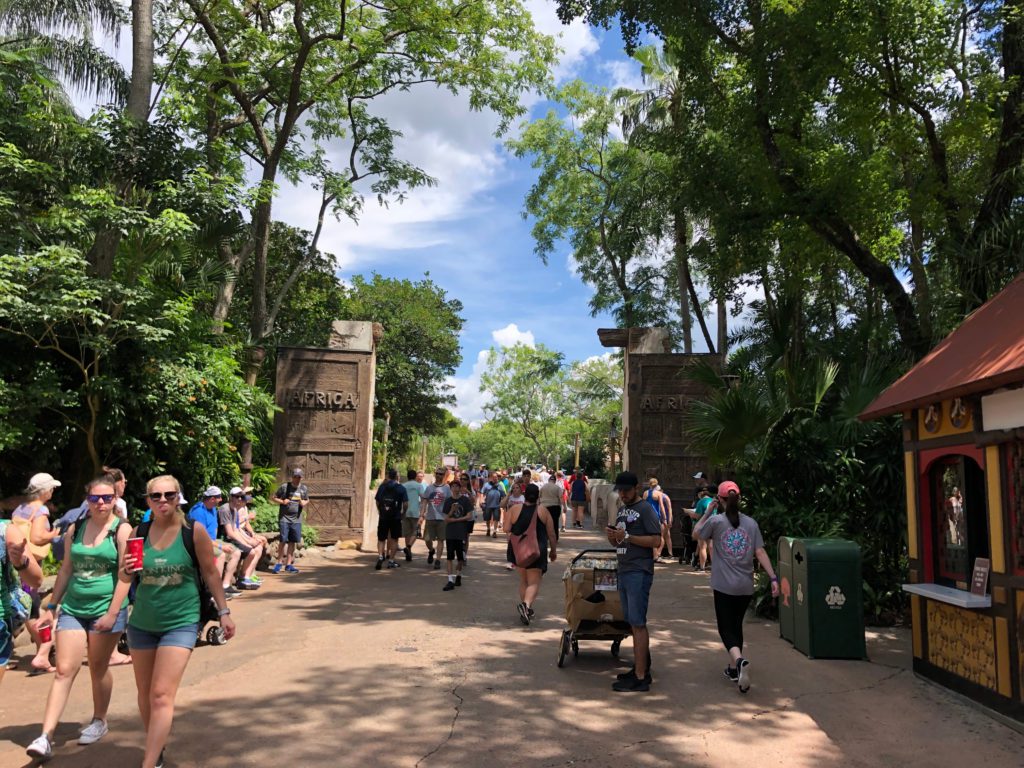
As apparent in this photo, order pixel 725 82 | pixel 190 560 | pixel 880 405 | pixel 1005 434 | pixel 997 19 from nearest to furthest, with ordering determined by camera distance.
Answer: pixel 190 560 → pixel 1005 434 → pixel 880 405 → pixel 997 19 → pixel 725 82

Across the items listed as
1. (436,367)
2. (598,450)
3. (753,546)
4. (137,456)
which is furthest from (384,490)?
(598,450)

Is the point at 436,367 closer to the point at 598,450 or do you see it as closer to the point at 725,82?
the point at 725,82

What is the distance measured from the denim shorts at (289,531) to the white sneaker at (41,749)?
28.3ft

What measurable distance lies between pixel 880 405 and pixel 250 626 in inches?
277

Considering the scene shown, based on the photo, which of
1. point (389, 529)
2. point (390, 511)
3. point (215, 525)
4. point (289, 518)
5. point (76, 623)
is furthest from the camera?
point (389, 529)

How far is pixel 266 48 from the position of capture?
16.1 metres

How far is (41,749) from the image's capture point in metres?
4.52

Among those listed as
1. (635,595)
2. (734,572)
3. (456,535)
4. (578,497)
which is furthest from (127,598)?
(578,497)

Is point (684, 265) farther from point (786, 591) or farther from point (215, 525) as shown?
point (215, 525)

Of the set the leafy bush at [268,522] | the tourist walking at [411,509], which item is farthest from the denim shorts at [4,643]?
the tourist walking at [411,509]

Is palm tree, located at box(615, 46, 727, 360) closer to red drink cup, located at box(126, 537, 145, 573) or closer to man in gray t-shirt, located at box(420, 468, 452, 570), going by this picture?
man in gray t-shirt, located at box(420, 468, 452, 570)

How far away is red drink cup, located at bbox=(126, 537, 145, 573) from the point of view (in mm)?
4390

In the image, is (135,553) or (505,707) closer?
(135,553)

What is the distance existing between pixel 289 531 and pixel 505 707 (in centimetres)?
824
